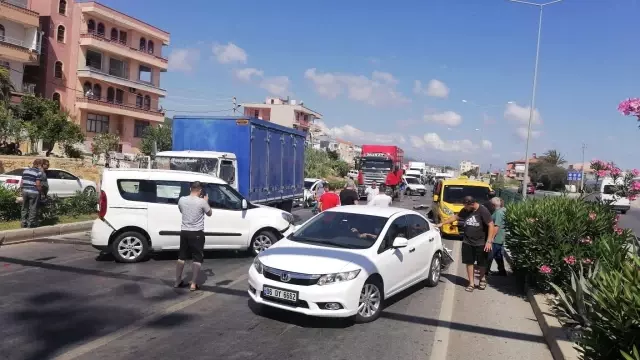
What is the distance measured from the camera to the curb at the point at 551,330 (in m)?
5.21

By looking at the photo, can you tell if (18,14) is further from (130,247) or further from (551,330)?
(551,330)

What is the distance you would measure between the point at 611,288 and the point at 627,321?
0.31 meters

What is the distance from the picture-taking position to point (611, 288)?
3.85m

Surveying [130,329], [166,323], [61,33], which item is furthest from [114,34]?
[130,329]

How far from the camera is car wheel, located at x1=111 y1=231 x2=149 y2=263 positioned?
926cm

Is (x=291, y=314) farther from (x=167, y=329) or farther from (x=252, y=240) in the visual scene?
(x=252, y=240)

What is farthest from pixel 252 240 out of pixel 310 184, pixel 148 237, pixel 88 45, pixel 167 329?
pixel 88 45

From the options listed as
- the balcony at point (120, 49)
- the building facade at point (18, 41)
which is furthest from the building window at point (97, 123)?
the building facade at point (18, 41)

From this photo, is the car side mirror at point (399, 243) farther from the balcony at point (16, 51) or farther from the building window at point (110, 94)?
the building window at point (110, 94)

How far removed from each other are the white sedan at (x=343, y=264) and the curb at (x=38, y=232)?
708 cm

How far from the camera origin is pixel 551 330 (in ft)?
19.7

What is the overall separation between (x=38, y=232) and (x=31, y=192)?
0.93m

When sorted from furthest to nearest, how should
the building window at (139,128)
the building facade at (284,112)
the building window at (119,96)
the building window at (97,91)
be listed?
the building facade at (284,112) → the building window at (139,128) → the building window at (119,96) → the building window at (97,91)

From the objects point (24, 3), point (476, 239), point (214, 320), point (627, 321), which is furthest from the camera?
point (24, 3)
